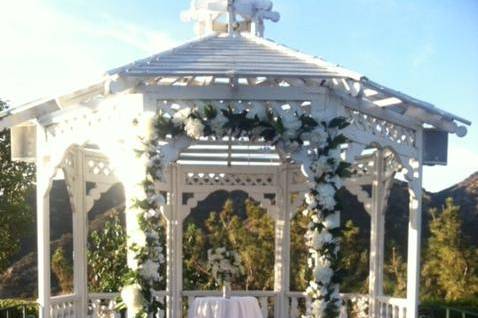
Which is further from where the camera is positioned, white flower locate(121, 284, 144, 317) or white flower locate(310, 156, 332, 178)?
white flower locate(310, 156, 332, 178)

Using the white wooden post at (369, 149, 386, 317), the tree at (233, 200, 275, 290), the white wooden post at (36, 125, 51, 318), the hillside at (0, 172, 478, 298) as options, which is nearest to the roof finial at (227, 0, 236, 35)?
the white wooden post at (36, 125, 51, 318)

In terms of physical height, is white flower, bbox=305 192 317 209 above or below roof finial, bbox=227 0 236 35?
below

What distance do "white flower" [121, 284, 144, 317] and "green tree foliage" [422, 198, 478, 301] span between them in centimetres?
855

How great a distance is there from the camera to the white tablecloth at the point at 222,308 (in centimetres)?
756

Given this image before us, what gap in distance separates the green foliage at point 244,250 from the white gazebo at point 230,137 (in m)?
3.32

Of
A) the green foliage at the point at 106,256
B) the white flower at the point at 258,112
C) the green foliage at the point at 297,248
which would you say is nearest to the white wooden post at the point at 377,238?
the white flower at the point at 258,112

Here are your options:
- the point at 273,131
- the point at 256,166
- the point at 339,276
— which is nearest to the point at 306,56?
the point at 273,131

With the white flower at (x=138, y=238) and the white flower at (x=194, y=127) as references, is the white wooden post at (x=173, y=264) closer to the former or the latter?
the white flower at (x=138, y=238)

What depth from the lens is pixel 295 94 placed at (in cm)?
565

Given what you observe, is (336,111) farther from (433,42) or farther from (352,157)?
(433,42)

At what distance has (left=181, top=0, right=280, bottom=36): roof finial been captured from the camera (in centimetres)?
688

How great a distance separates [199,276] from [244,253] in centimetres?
106

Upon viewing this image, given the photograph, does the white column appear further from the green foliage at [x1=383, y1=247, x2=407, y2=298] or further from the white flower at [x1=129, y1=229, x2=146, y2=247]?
the green foliage at [x1=383, y1=247, x2=407, y2=298]

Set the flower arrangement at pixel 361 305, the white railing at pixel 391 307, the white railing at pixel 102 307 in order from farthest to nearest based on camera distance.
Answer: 1. the flower arrangement at pixel 361 305
2. the white railing at pixel 102 307
3. the white railing at pixel 391 307
